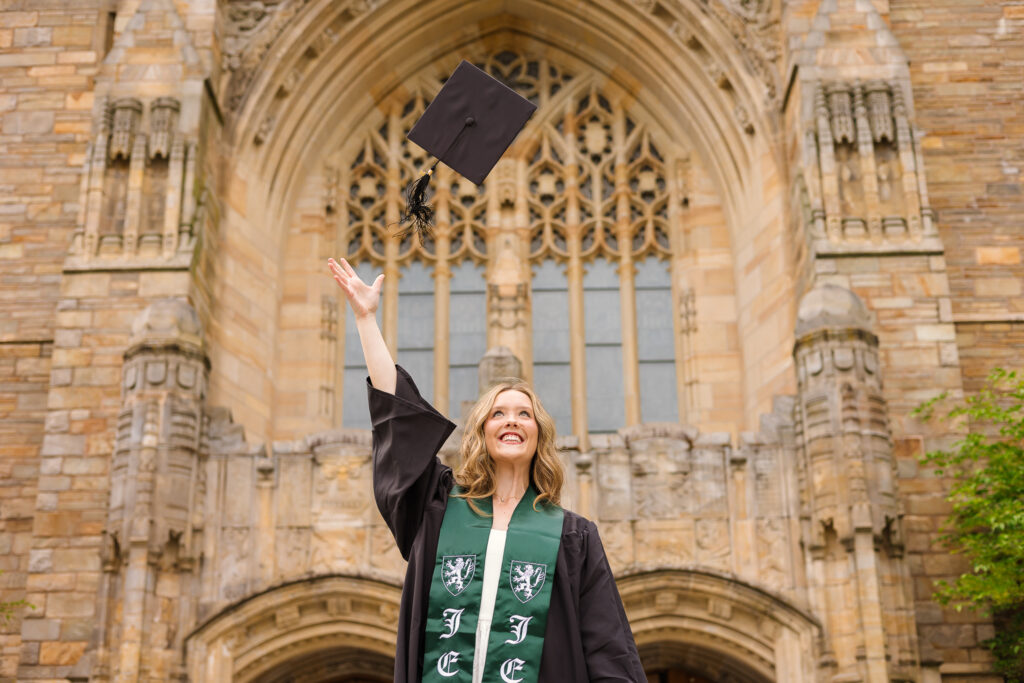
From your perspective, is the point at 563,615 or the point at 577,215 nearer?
the point at 563,615

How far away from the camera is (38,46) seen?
1438cm

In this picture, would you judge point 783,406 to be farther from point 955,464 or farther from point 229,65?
point 229,65

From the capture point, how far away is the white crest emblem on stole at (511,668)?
3.21m

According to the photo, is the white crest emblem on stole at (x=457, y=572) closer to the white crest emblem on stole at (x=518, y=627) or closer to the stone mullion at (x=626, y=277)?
the white crest emblem on stole at (x=518, y=627)

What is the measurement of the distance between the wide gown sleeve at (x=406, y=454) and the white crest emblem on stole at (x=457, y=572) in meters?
0.18

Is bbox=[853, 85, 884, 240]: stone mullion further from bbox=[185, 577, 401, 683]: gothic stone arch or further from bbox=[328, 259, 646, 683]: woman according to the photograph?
bbox=[328, 259, 646, 683]: woman

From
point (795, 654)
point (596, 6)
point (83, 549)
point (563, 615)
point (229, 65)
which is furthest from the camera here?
point (596, 6)

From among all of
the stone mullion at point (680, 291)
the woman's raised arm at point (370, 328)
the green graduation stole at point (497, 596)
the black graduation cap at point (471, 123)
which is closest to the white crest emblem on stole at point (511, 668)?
the green graduation stole at point (497, 596)

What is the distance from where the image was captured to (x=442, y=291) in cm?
1460

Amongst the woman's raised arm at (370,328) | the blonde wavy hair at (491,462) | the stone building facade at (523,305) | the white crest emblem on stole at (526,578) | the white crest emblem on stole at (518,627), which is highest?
the stone building facade at (523,305)

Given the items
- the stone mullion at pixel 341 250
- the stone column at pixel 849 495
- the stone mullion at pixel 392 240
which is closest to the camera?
the stone column at pixel 849 495

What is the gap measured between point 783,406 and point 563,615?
826 centimetres

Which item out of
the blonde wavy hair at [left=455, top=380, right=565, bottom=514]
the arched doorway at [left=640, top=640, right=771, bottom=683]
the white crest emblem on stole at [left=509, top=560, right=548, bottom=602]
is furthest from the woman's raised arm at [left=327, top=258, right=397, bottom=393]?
the arched doorway at [left=640, top=640, right=771, bottom=683]

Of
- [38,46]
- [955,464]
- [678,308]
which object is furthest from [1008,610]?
[38,46]
